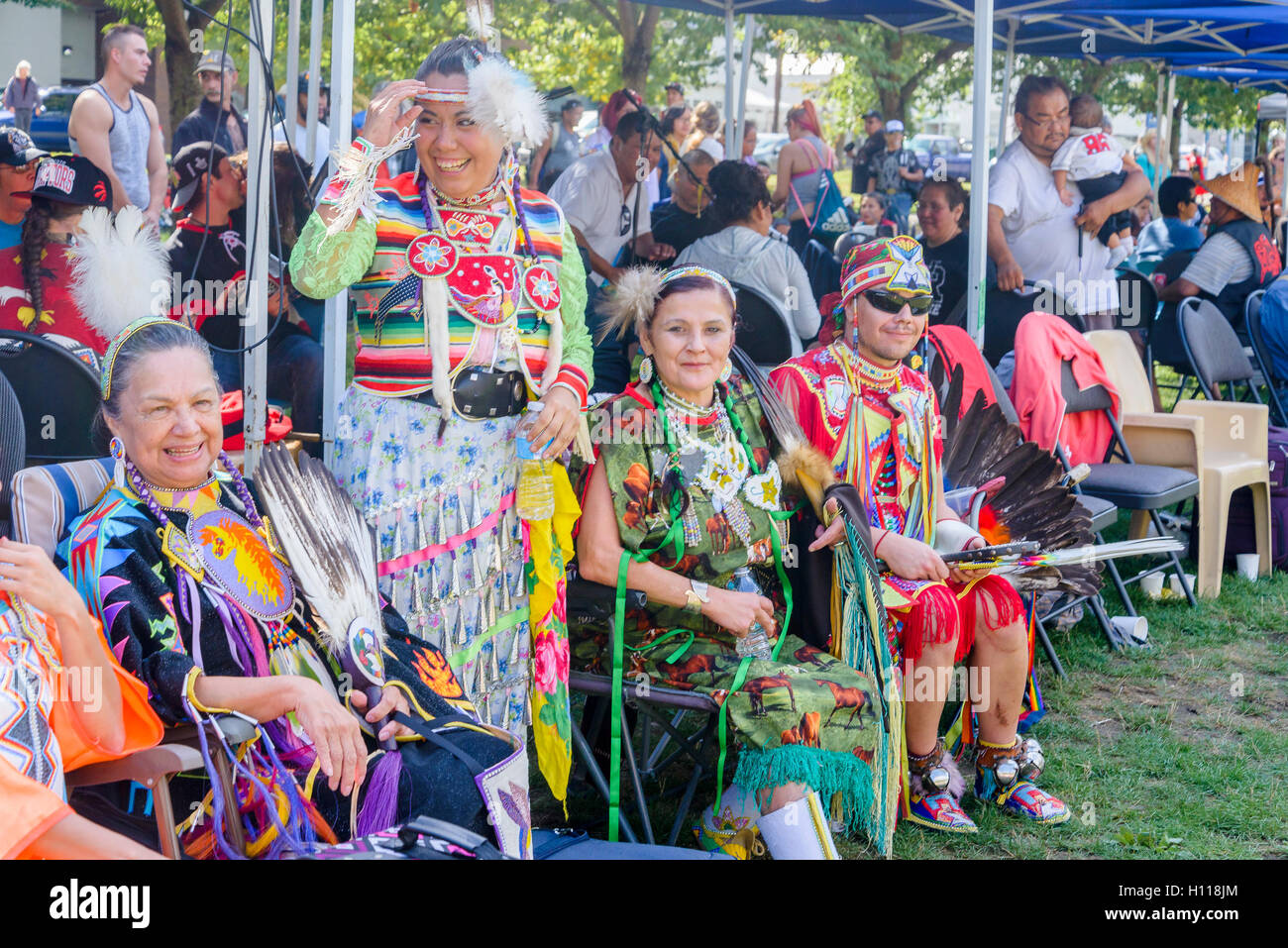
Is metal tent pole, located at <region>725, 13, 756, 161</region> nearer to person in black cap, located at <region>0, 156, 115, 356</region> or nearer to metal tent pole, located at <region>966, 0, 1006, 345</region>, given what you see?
metal tent pole, located at <region>966, 0, 1006, 345</region>

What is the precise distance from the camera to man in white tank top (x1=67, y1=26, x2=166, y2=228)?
545 cm

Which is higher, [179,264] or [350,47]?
[350,47]

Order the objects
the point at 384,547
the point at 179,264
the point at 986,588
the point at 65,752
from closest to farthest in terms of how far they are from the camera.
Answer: the point at 65,752 → the point at 384,547 → the point at 986,588 → the point at 179,264

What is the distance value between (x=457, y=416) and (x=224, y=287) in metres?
1.99

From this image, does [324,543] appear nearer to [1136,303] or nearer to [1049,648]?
[1049,648]

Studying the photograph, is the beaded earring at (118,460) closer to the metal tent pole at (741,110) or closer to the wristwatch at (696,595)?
the wristwatch at (696,595)

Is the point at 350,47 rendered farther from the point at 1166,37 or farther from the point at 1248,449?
the point at 1166,37

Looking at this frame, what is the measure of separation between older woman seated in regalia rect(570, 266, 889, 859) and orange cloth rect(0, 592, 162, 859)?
1.05 m

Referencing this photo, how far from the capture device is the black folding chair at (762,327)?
4.79m

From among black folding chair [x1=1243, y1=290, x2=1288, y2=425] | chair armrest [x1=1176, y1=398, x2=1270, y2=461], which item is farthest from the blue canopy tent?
black folding chair [x1=1243, y1=290, x2=1288, y2=425]

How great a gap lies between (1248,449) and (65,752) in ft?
15.9
